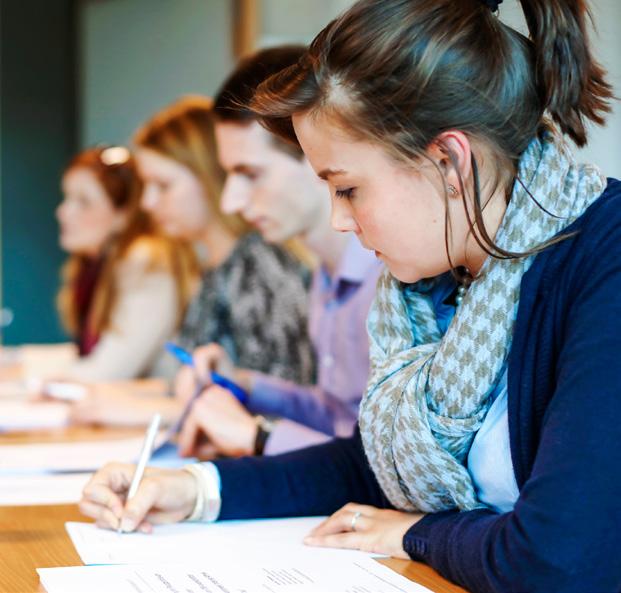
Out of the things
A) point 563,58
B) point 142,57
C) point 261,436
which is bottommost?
point 261,436

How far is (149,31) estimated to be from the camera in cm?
460

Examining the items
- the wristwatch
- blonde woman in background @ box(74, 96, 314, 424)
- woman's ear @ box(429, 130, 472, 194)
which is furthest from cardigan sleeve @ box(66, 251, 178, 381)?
woman's ear @ box(429, 130, 472, 194)

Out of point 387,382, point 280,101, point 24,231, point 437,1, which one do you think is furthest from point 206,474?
point 24,231

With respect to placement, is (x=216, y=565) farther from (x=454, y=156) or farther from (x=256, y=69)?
(x=256, y=69)

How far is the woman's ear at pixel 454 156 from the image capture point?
0.92 m

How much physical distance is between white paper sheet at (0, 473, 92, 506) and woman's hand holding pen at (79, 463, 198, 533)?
139 millimetres

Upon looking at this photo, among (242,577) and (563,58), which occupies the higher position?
(563,58)

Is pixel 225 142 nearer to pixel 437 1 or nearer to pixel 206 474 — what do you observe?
pixel 206 474

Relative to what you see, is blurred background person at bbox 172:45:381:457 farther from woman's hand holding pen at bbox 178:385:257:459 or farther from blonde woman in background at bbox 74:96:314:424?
blonde woman in background at bbox 74:96:314:424

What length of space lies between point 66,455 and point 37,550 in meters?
0.58

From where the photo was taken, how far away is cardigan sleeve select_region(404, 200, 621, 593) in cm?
78

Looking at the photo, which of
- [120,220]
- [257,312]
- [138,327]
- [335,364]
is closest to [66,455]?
[335,364]

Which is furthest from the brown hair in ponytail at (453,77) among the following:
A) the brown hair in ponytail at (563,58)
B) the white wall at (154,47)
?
the white wall at (154,47)

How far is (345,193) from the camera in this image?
3.25 feet
